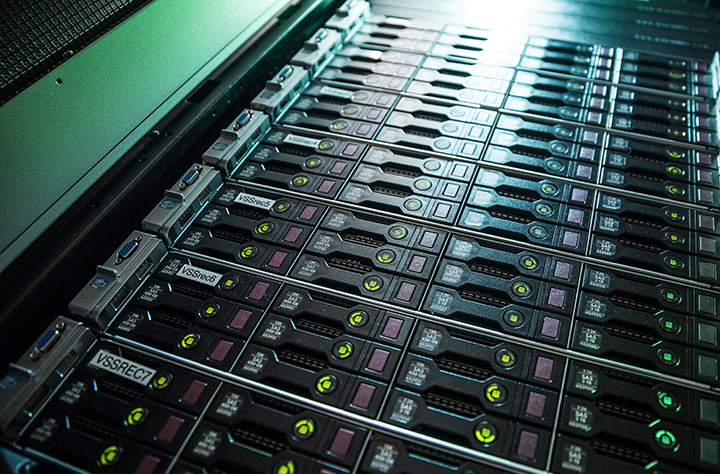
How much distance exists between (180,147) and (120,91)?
0.45m

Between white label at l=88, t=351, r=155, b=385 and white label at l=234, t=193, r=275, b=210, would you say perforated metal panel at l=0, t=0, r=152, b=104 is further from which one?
white label at l=88, t=351, r=155, b=385

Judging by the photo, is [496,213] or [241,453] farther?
[496,213]

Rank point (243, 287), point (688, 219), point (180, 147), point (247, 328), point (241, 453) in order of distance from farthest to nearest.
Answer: point (180, 147) < point (688, 219) < point (243, 287) < point (247, 328) < point (241, 453)

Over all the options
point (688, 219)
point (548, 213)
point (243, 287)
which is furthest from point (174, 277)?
point (688, 219)

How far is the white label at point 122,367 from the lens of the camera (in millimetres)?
2264

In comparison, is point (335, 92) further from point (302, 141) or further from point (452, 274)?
point (452, 274)

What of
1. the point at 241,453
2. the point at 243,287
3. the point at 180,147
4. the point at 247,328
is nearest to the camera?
the point at 241,453

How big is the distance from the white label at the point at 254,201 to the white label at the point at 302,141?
1.70 feet

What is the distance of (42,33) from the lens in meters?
2.42

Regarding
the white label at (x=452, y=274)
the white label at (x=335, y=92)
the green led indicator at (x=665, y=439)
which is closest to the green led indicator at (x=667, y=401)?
the green led indicator at (x=665, y=439)

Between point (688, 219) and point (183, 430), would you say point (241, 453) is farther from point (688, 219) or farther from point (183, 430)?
point (688, 219)

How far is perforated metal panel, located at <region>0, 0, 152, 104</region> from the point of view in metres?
2.29

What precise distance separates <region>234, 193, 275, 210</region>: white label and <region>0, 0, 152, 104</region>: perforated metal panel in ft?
3.55

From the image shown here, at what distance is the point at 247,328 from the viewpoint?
242cm
